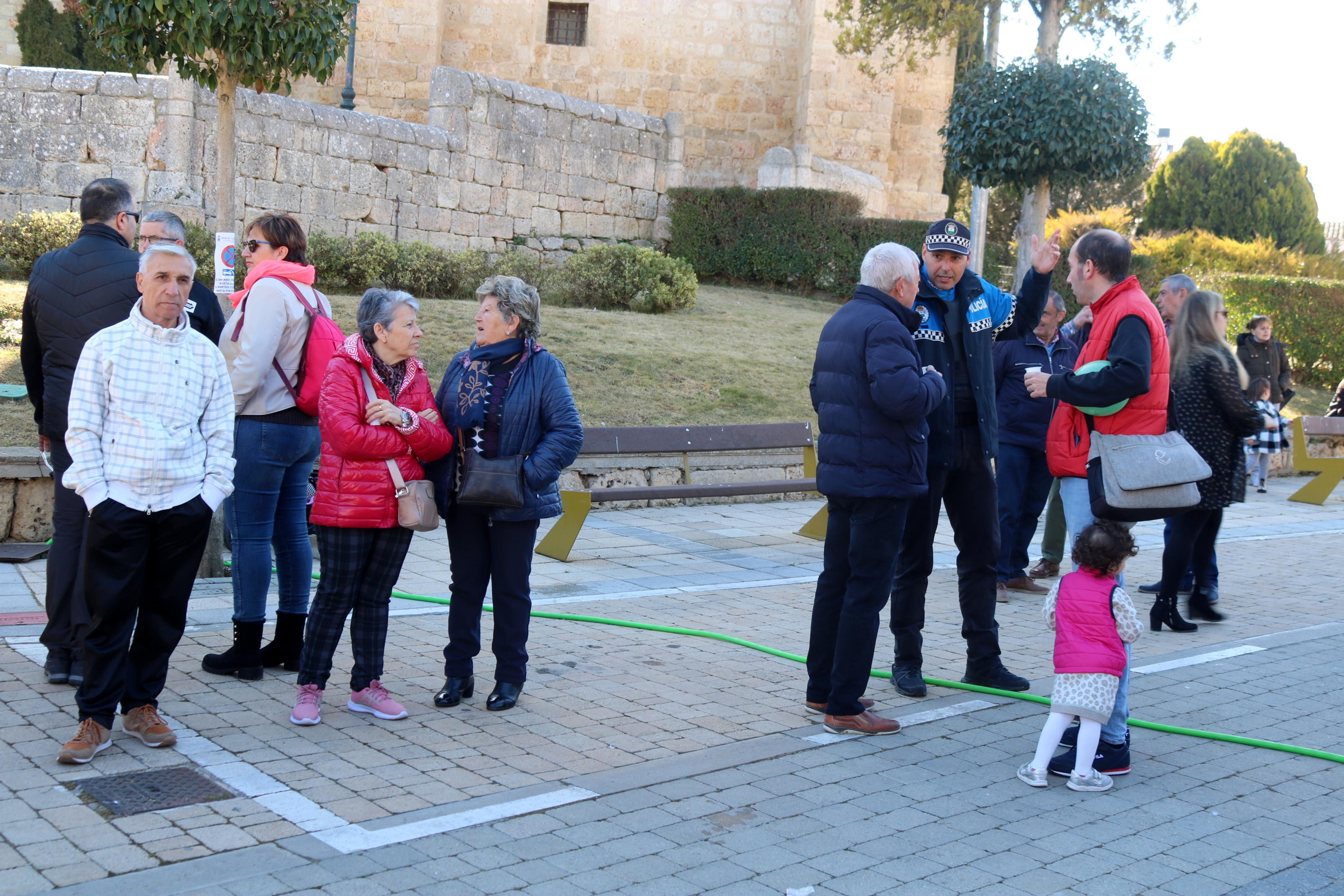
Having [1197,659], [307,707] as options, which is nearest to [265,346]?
[307,707]

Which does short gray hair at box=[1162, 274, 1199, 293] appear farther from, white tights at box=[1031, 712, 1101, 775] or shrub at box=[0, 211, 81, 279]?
shrub at box=[0, 211, 81, 279]

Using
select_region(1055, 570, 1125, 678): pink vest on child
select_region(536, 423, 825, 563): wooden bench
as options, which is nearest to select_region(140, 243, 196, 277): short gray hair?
select_region(1055, 570, 1125, 678): pink vest on child

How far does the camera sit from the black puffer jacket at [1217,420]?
21.3 feet

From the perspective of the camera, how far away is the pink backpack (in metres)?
4.82

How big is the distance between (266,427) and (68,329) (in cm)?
80

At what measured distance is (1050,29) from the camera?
15.7m

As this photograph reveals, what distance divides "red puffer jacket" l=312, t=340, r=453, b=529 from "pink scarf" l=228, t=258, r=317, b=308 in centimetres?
57

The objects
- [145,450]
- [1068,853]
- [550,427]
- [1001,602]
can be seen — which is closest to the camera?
[1068,853]

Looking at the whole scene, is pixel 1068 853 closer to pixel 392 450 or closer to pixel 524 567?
pixel 524 567

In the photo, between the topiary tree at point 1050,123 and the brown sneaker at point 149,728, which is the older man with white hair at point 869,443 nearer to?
the brown sneaker at point 149,728

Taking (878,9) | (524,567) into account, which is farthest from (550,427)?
(878,9)

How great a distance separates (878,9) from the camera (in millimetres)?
18859

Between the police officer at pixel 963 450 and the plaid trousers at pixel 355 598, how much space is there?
216 cm

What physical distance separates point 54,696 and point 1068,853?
3657mm
